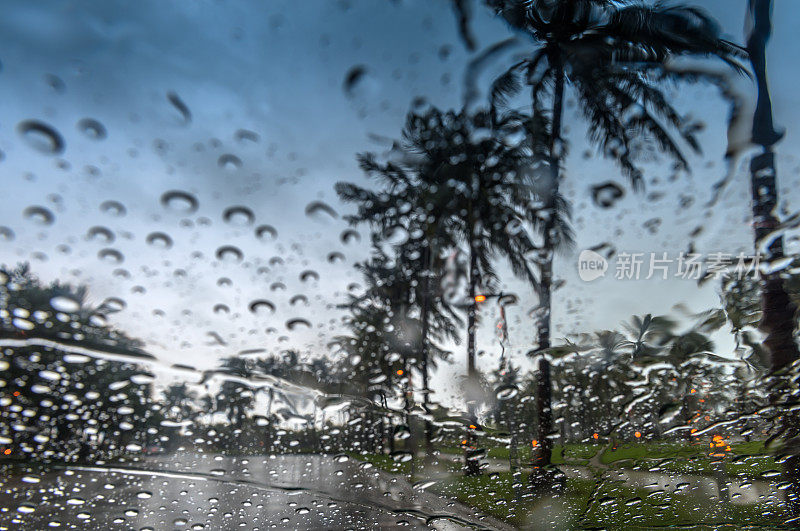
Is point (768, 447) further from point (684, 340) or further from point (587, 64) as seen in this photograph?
point (587, 64)

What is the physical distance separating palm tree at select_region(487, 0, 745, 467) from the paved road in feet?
2.76

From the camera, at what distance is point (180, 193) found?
4.74 feet

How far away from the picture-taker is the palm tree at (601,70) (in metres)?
2.23

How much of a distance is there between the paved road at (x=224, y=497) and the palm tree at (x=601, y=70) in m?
0.84

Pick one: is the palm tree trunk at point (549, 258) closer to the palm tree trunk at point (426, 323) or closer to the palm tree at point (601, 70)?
the palm tree at point (601, 70)

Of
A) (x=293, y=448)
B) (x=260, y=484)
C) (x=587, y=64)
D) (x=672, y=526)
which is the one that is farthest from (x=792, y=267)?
(x=260, y=484)

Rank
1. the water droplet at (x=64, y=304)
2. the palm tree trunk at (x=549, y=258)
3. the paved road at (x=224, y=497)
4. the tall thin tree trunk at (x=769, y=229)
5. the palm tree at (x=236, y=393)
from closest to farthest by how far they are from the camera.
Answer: the water droplet at (x=64, y=304)
the palm tree at (x=236, y=393)
the paved road at (x=224, y=497)
the palm tree trunk at (x=549, y=258)
the tall thin tree trunk at (x=769, y=229)

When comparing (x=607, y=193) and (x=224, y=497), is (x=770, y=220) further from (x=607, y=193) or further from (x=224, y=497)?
(x=224, y=497)

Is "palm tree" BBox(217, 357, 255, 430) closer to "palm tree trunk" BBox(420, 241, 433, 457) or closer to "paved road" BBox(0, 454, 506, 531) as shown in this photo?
"paved road" BBox(0, 454, 506, 531)

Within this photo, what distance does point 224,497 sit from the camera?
235 centimetres

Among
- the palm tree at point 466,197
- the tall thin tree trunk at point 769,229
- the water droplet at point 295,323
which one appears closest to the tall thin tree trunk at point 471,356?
the palm tree at point 466,197

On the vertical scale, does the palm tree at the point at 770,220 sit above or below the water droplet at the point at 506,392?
above

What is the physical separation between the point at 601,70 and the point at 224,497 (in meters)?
2.95

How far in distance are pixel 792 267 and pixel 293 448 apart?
9.39 ft
